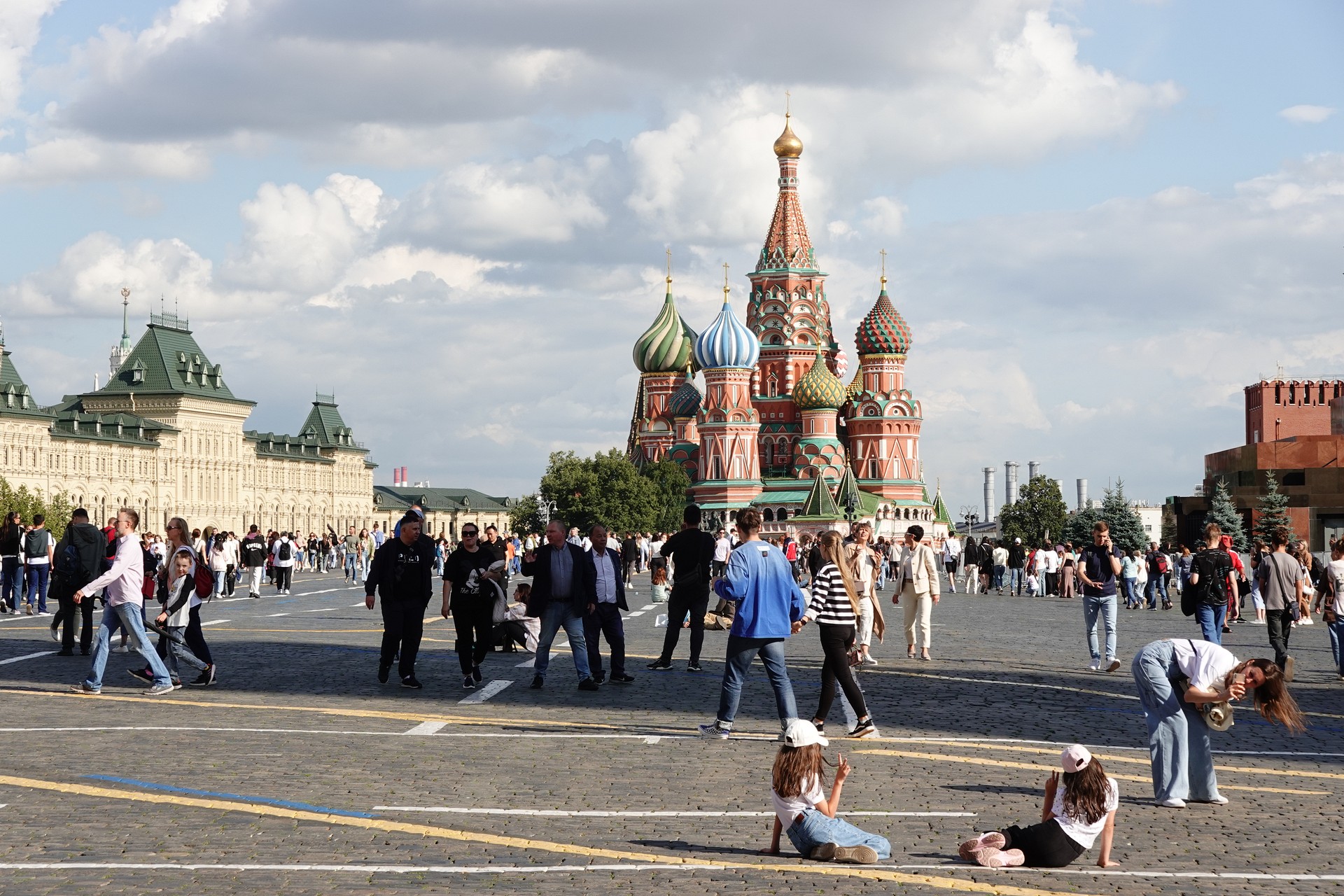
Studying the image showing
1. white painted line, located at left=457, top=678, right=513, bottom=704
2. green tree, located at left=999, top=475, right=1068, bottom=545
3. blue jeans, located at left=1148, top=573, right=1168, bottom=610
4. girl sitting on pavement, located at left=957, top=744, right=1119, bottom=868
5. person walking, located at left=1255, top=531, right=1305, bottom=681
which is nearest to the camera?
girl sitting on pavement, located at left=957, top=744, right=1119, bottom=868

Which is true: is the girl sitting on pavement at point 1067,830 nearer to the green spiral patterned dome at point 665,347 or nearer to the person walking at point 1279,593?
the person walking at point 1279,593

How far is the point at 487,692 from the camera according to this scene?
15.7 m

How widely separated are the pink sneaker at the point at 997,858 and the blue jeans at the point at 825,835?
0.42m

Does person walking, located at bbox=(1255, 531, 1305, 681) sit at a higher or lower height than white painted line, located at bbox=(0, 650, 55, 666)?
higher

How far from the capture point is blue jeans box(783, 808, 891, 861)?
810 centimetres

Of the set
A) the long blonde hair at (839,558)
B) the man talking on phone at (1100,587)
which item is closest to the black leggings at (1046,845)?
the long blonde hair at (839,558)

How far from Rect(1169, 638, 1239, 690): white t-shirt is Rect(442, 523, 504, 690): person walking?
25.8ft

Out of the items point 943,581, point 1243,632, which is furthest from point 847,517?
point 1243,632

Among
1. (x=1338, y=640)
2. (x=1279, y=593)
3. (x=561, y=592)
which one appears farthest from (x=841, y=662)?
(x=1279, y=593)

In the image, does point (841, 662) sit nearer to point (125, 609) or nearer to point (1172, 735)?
point (1172, 735)

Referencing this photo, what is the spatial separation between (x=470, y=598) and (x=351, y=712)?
8.68 feet

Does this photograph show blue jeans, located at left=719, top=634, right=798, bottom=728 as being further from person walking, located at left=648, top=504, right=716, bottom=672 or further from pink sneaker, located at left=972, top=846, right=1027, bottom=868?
person walking, located at left=648, top=504, right=716, bottom=672

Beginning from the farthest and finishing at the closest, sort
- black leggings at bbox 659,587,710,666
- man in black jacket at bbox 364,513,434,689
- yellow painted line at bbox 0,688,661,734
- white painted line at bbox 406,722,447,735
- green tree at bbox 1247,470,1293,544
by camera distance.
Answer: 1. green tree at bbox 1247,470,1293,544
2. black leggings at bbox 659,587,710,666
3. man in black jacket at bbox 364,513,434,689
4. yellow painted line at bbox 0,688,661,734
5. white painted line at bbox 406,722,447,735

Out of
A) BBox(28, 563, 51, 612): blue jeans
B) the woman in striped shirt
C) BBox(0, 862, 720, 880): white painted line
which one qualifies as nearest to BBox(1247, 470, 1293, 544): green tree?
BBox(28, 563, 51, 612): blue jeans
